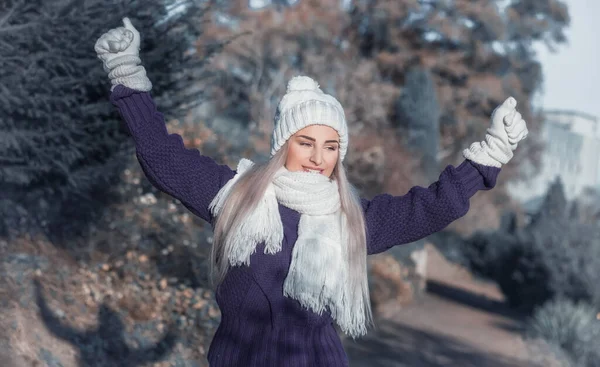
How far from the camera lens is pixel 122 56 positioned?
2.72 metres

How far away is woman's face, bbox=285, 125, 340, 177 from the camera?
2.92 meters

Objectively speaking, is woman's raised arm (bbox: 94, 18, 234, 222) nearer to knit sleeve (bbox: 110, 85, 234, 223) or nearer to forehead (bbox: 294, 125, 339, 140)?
knit sleeve (bbox: 110, 85, 234, 223)

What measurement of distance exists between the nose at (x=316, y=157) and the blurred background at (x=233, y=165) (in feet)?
7.24

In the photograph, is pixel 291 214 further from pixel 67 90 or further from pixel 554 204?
pixel 554 204

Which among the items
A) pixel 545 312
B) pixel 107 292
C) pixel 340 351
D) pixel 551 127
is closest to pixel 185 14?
pixel 107 292

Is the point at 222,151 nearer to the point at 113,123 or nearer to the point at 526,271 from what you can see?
the point at 113,123

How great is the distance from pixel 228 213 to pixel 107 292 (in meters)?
3.74

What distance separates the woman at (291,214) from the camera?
2760 mm

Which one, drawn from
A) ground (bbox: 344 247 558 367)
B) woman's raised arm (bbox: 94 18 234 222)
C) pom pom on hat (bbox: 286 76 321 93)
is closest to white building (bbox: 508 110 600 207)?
ground (bbox: 344 247 558 367)

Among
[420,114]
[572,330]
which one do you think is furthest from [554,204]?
[572,330]

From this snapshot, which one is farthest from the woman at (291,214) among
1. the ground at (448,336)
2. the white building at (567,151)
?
the white building at (567,151)

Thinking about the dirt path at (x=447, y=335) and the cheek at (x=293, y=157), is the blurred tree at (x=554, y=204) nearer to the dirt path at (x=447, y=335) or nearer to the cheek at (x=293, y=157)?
the dirt path at (x=447, y=335)

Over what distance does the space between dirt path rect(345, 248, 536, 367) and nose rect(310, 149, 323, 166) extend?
5.87 m

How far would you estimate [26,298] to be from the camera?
560 cm
